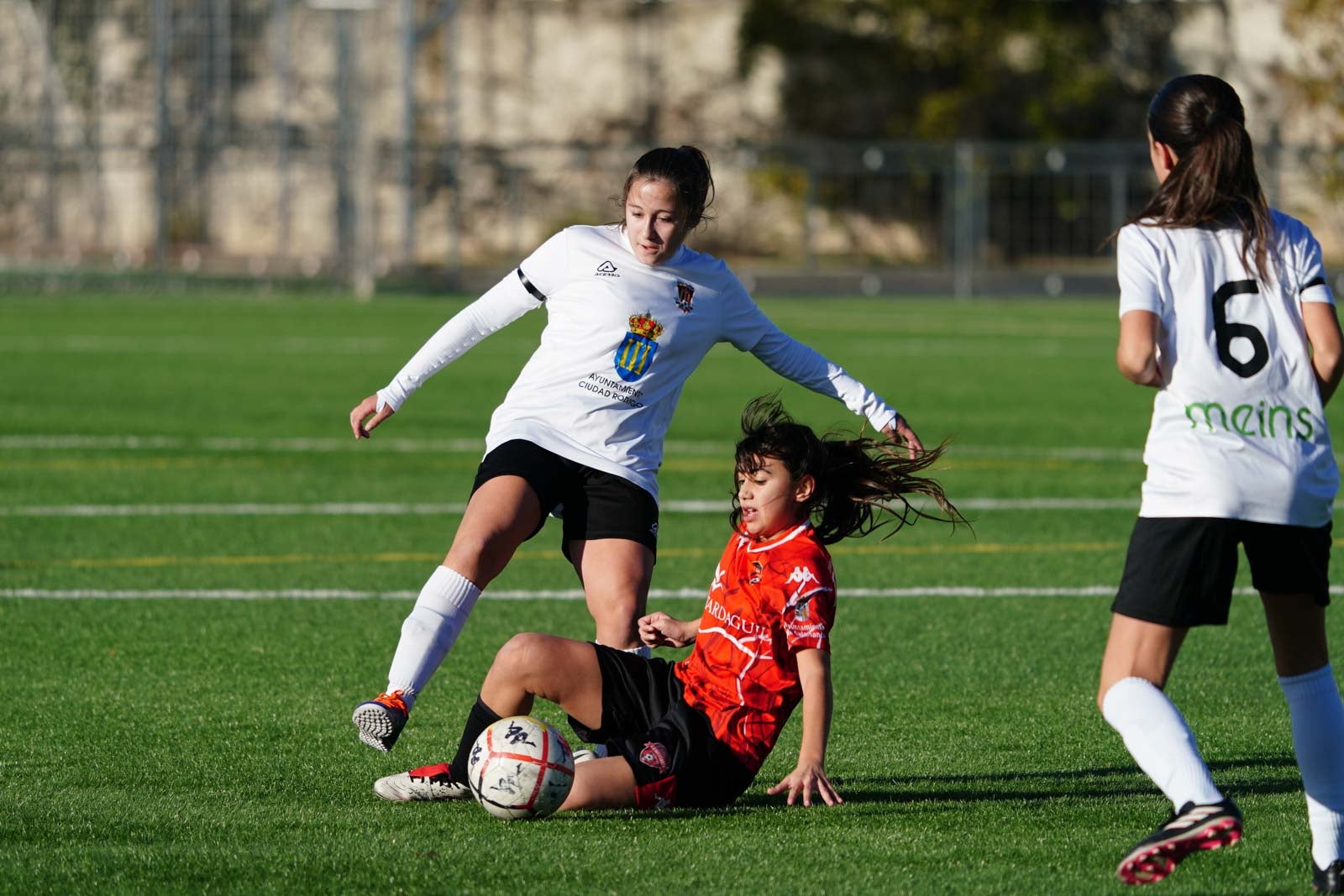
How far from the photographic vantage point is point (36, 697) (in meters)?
6.37

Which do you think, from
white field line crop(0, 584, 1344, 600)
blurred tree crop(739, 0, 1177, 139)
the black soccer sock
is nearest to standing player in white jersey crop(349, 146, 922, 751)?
the black soccer sock

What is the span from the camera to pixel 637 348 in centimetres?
567

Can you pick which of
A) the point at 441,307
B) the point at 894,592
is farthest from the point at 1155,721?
the point at 441,307

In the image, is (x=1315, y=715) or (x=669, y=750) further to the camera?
(x=669, y=750)

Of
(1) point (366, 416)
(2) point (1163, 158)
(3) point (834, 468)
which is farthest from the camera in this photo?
(1) point (366, 416)

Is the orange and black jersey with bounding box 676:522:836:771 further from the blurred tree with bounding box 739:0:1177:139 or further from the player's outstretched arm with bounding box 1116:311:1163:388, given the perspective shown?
the blurred tree with bounding box 739:0:1177:139

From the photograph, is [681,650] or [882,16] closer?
[681,650]

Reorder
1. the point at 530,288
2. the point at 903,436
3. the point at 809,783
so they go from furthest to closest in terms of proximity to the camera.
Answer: the point at 530,288
the point at 903,436
the point at 809,783

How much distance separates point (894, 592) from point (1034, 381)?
1080cm

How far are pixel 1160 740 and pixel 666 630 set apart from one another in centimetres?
144

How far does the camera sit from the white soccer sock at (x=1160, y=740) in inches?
161

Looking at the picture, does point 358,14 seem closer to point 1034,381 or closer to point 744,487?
point 1034,381

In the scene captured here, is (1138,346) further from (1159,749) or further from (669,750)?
(669,750)

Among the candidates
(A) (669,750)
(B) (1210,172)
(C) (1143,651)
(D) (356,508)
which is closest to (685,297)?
(A) (669,750)
